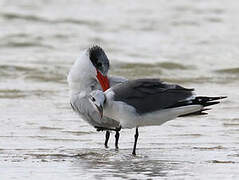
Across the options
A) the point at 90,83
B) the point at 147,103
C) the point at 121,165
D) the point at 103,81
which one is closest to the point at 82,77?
the point at 90,83

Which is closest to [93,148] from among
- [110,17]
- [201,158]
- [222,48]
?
[201,158]

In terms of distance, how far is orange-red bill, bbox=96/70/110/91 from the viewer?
7.81 meters

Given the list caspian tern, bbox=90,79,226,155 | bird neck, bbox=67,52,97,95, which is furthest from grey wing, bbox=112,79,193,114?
bird neck, bbox=67,52,97,95

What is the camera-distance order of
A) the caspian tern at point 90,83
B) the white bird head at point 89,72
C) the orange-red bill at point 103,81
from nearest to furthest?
1. the caspian tern at point 90,83
2. the orange-red bill at point 103,81
3. the white bird head at point 89,72

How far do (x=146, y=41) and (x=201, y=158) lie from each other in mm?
10246

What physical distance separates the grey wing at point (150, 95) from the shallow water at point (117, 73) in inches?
18.0

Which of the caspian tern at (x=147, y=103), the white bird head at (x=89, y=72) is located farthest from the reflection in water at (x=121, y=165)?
the white bird head at (x=89, y=72)

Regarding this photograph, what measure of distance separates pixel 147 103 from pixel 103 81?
91 centimetres

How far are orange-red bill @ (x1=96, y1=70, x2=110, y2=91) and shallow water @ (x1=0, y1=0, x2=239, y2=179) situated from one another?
0.59 m

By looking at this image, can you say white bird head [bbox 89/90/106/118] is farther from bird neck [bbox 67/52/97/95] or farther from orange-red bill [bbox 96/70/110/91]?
bird neck [bbox 67/52/97/95]

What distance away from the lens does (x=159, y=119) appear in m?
7.12

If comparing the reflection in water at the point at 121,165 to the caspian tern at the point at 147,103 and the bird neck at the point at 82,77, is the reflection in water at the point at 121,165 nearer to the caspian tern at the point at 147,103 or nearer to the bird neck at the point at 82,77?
the caspian tern at the point at 147,103

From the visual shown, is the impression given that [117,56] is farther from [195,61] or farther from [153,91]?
[153,91]

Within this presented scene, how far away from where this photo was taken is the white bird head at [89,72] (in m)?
7.93
